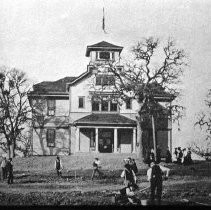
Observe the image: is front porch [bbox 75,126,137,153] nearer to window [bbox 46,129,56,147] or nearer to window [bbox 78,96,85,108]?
window [bbox 78,96,85,108]

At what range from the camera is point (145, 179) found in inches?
703

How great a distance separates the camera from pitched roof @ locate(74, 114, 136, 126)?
3000cm

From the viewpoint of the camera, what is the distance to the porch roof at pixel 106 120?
30.0 meters

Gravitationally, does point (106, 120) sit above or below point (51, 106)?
below

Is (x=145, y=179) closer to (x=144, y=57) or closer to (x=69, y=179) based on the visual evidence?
(x=69, y=179)

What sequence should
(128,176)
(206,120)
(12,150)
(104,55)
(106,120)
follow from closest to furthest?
(128,176) < (206,120) < (12,150) < (104,55) < (106,120)

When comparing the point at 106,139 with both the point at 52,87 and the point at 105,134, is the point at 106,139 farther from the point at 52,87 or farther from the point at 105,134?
the point at 52,87

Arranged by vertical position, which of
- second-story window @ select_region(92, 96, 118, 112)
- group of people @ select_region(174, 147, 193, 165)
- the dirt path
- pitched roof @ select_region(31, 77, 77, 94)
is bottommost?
the dirt path

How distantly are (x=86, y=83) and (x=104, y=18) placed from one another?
14.3 metres

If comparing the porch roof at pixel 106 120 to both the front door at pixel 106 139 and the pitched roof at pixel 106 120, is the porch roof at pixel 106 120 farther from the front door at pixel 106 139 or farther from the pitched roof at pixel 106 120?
the front door at pixel 106 139

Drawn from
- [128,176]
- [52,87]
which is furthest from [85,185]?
[52,87]

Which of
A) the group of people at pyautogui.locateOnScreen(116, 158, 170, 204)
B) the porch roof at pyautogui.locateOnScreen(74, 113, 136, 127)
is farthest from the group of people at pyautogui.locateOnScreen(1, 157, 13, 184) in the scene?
the porch roof at pyautogui.locateOnScreen(74, 113, 136, 127)

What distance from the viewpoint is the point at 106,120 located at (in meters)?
30.3

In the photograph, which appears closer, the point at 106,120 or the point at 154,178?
the point at 154,178
